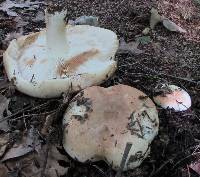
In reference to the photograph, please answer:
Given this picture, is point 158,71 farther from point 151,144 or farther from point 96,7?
point 96,7

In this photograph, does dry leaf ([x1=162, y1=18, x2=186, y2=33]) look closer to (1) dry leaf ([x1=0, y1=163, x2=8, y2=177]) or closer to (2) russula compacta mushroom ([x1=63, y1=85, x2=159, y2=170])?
Answer: (2) russula compacta mushroom ([x1=63, y1=85, x2=159, y2=170])

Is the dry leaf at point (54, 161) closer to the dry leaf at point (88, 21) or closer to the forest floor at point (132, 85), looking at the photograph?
the forest floor at point (132, 85)

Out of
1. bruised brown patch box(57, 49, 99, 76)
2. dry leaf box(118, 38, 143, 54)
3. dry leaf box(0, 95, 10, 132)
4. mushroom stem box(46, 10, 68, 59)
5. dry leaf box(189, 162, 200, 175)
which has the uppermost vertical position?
mushroom stem box(46, 10, 68, 59)

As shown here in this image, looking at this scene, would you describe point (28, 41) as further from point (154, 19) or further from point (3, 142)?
point (154, 19)

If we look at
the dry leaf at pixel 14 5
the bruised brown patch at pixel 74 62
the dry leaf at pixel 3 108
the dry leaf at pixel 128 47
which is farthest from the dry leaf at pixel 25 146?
the dry leaf at pixel 14 5

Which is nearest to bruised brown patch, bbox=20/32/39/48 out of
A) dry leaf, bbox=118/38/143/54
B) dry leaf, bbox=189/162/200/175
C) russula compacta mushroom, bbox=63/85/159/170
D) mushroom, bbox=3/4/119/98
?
mushroom, bbox=3/4/119/98

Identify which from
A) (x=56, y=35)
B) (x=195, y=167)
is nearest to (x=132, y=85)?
(x=56, y=35)

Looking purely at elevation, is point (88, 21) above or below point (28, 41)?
below
